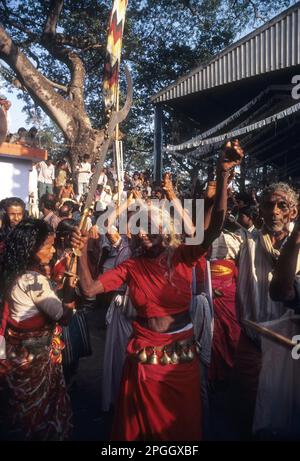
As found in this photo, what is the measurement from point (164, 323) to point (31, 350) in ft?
2.88

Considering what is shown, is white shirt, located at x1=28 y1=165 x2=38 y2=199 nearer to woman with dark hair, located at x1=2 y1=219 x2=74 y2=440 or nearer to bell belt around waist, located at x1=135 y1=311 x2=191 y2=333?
woman with dark hair, located at x1=2 y1=219 x2=74 y2=440

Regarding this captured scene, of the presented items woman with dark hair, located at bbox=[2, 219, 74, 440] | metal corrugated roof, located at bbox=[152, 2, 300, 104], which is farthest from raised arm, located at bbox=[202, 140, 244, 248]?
metal corrugated roof, located at bbox=[152, 2, 300, 104]

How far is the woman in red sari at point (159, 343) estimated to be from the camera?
234 cm

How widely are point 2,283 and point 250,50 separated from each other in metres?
10.0

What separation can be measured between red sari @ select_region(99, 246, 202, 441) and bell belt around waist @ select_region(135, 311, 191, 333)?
0.03 metres

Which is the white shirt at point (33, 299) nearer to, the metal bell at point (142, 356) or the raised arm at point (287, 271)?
the metal bell at point (142, 356)

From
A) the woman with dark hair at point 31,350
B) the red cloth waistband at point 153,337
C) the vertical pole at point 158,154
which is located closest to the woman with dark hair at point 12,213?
the woman with dark hair at point 31,350

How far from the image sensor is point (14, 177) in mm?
11109

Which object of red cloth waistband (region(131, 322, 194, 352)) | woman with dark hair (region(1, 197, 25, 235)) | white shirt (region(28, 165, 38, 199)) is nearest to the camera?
red cloth waistband (region(131, 322, 194, 352))

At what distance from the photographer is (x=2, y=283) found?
2.82m

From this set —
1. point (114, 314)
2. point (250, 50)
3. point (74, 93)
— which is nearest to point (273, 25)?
point (250, 50)

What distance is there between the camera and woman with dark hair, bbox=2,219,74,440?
262 cm

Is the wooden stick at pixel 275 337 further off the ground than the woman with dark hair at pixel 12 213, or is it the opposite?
the woman with dark hair at pixel 12 213

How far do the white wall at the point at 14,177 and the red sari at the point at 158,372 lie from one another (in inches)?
359
